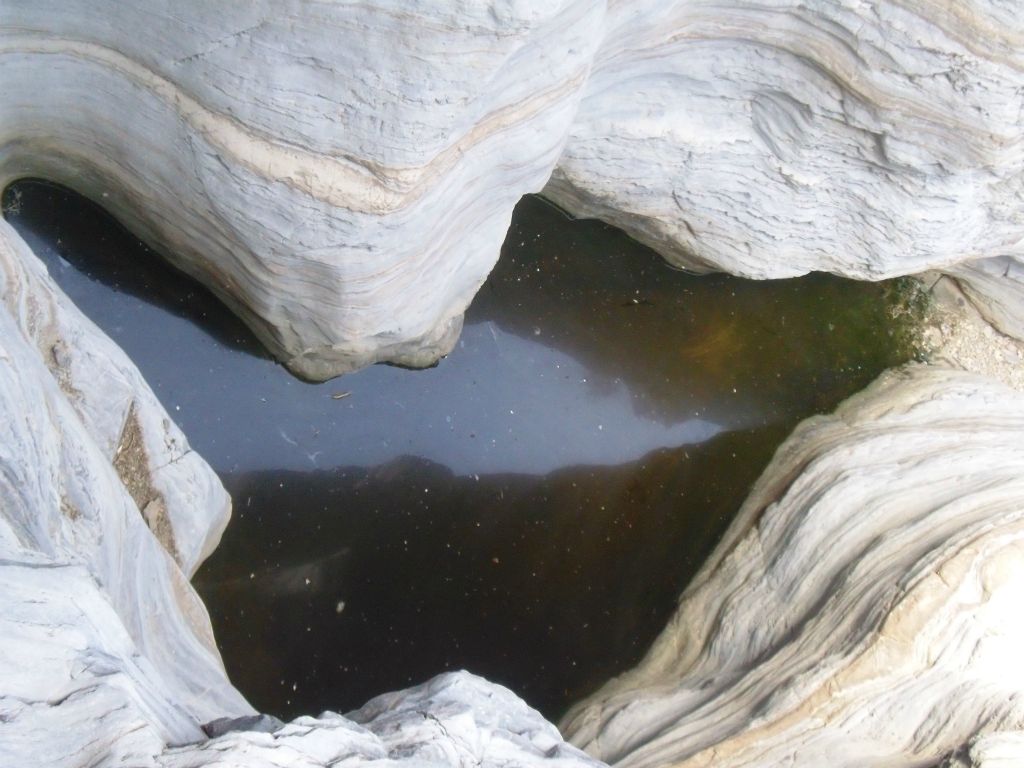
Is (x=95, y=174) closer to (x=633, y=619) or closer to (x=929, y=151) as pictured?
(x=633, y=619)

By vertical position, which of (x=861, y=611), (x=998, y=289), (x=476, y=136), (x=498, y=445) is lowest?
(x=861, y=611)

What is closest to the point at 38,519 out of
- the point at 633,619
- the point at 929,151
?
the point at 633,619

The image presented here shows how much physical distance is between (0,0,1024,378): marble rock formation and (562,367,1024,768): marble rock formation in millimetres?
582

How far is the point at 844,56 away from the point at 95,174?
197 cm

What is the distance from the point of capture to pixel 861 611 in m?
2.63

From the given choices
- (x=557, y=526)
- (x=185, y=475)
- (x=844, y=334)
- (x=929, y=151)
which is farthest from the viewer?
(x=844, y=334)

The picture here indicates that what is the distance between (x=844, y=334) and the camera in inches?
134

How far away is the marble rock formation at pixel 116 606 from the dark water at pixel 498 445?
0.90ft

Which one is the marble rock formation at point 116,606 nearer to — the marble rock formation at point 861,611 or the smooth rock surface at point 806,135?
the marble rock formation at point 861,611

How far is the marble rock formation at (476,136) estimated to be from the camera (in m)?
1.93

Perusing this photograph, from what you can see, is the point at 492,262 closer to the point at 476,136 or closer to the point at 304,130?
the point at 476,136

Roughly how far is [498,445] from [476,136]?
3.41ft

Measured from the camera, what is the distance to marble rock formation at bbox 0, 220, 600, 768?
1.28m

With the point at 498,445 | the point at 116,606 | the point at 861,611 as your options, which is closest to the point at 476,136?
the point at 498,445
